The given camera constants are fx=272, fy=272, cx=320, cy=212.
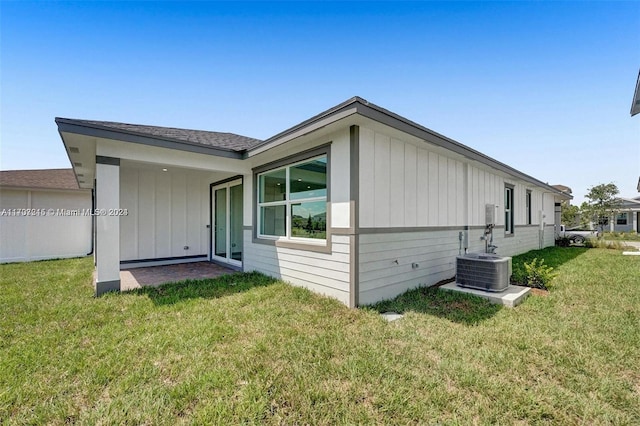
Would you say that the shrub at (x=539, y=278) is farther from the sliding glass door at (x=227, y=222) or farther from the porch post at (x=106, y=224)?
the porch post at (x=106, y=224)

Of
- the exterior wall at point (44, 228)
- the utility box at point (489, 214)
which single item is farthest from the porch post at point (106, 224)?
the utility box at point (489, 214)

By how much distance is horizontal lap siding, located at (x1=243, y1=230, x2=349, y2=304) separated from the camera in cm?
419

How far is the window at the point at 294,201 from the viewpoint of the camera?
4727 mm

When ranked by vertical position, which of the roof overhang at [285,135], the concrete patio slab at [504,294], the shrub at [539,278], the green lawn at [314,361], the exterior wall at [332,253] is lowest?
the green lawn at [314,361]

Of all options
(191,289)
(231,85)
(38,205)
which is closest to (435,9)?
(231,85)

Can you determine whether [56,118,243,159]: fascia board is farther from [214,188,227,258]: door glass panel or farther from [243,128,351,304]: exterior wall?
[214,188,227,258]: door glass panel

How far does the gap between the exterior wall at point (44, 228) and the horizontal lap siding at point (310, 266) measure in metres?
8.68

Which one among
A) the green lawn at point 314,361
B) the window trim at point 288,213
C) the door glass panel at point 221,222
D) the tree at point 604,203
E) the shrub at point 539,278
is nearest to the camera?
the green lawn at point 314,361

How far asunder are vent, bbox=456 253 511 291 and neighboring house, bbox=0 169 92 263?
1306 centimetres

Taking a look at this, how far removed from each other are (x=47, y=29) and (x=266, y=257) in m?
6.85

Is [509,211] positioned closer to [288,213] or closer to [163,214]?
[288,213]

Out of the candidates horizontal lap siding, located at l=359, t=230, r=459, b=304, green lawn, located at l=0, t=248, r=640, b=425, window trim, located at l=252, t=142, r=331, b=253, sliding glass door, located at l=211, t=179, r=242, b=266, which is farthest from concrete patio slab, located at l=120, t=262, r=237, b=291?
horizontal lap siding, located at l=359, t=230, r=459, b=304

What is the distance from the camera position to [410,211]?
4977 millimetres

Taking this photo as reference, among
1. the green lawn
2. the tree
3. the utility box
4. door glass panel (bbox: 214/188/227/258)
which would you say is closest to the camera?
the green lawn
